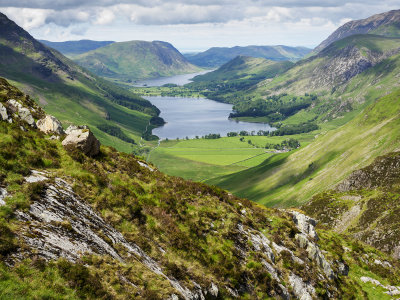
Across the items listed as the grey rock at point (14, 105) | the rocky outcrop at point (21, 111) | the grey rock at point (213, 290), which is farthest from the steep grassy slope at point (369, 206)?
the grey rock at point (14, 105)

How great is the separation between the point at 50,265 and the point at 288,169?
183 m

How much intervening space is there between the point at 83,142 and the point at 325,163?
6463 inches

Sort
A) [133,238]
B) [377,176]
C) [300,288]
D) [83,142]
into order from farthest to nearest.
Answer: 1. [377,176]
2. [300,288]
3. [83,142]
4. [133,238]

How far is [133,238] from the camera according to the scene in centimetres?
2266

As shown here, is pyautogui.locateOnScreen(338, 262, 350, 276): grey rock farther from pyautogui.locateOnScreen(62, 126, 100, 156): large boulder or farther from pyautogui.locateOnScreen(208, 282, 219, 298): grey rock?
pyautogui.locateOnScreen(62, 126, 100, 156): large boulder

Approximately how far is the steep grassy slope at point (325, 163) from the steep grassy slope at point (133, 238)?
105081 mm

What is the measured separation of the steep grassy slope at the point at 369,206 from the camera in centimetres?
7011

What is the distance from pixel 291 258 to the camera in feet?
105

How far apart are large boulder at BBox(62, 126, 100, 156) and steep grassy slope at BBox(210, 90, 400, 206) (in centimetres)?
11792

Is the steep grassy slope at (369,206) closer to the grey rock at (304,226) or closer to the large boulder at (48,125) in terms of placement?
the grey rock at (304,226)

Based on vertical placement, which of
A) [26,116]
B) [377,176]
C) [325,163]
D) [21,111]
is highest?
[21,111]

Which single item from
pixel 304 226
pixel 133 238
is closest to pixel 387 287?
pixel 304 226

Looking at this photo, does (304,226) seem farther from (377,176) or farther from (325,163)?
(325,163)

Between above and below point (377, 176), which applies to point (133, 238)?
above
